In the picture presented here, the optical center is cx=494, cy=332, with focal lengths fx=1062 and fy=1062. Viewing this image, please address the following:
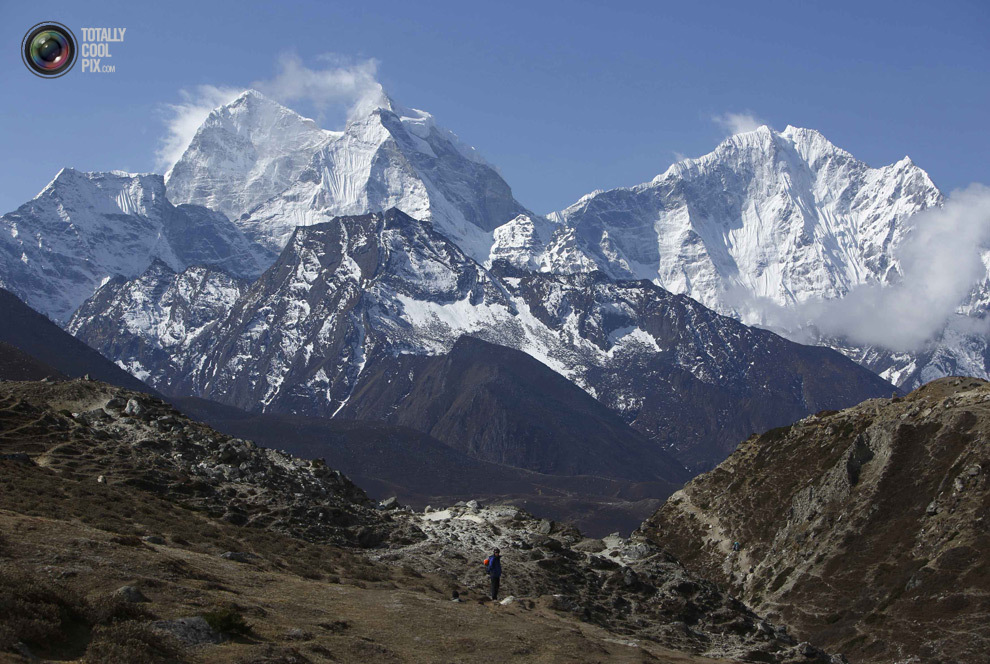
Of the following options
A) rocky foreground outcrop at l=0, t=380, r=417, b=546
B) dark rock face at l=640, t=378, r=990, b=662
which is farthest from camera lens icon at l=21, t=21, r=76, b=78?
dark rock face at l=640, t=378, r=990, b=662

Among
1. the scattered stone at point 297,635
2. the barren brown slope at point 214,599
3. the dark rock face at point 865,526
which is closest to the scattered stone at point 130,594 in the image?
the barren brown slope at point 214,599

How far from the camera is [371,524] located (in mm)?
80312

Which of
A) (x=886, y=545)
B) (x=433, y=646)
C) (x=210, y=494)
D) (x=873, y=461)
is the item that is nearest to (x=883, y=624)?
(x=886, y=545)

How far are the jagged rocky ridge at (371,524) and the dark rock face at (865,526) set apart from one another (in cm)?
4425

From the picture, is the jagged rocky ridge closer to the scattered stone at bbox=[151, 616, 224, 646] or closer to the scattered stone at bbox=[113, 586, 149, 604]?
the scattered stone at bbox=[113, 586, 149, 604]

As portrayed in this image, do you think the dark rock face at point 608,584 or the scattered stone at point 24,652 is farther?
the dark rock face at point 608,584

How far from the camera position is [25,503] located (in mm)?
60406

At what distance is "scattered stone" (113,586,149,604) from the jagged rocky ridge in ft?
56.3

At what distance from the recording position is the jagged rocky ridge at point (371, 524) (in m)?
→ 69.8

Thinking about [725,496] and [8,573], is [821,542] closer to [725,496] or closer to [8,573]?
[725,496]

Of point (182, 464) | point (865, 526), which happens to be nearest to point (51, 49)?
point (182, 464)

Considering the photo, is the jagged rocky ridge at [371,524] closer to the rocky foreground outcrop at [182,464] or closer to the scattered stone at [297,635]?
the rocky foreground outcrop at [182,464]

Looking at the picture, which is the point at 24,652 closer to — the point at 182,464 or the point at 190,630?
the point at 190,630

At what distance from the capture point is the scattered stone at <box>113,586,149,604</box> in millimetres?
42325
